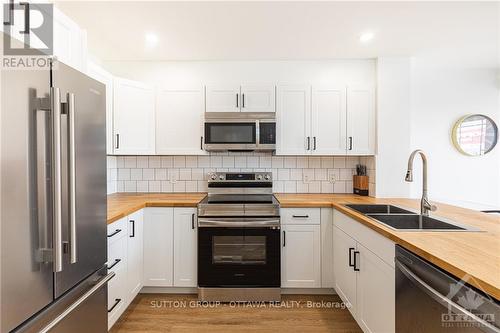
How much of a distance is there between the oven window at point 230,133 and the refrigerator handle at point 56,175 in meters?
1.79

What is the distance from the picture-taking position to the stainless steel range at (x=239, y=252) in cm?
244

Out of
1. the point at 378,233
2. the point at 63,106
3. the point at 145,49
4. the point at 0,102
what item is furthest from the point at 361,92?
the point at 0,102

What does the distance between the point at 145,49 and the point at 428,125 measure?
3.26 meters

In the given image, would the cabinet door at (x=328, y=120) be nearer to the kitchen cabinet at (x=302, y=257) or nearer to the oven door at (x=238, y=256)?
the kitchen cabinet at (x=302, y=257)

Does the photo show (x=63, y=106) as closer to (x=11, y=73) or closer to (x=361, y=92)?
(x=11, y=73)

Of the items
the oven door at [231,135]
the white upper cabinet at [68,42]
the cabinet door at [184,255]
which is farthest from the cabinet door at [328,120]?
the white upper cabinet at [68,42]

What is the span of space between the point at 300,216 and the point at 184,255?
1168mm

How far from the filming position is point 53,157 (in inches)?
39.9

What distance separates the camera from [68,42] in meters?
1.39

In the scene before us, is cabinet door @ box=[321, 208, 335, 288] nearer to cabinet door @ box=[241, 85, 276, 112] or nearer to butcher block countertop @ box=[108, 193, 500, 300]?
butcher block countertop @ box=[108, 193, 500, 300]

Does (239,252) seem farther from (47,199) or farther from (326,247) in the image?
(47,199)

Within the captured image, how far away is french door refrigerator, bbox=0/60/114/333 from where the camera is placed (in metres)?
Result: 0.90

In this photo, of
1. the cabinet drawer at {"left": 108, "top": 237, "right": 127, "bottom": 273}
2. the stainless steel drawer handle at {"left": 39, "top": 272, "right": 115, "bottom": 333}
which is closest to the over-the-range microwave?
the cabinet drawer at {"left": 108, "top": 237, "right": 127, "bottom": 273}

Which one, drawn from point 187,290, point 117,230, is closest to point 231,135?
point 117,230
